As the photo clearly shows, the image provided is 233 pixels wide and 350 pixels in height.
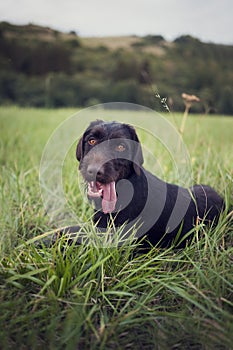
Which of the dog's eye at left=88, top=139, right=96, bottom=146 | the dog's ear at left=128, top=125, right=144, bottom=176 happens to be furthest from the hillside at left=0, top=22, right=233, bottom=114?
the dog's eye at left=88, top=139, right=96, bottom=146

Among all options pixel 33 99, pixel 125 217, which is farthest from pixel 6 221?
pixel 33 99

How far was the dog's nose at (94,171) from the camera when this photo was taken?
2473 mm

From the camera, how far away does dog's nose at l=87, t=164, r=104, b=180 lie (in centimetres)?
247

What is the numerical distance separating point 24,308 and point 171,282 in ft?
2.86

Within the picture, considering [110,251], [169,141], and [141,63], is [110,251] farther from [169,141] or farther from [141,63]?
[141,63]

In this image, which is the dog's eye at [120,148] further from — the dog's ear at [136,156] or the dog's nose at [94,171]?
the dog's nose at [94,171]

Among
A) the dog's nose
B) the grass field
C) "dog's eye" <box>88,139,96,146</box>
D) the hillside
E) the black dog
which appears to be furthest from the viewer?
the hillside

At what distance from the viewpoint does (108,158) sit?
257cm

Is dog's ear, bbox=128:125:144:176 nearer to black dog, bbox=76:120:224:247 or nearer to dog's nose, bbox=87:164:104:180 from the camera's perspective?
black dog, bbox=76:120:224:247

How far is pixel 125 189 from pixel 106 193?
0.18 metres

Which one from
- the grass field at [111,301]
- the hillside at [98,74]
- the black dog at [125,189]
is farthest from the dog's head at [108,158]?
the hillside at [98,74]

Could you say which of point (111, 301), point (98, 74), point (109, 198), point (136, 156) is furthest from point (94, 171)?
point (98, 74)

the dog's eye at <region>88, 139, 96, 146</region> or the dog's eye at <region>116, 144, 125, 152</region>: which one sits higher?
the dog's eye at <region>88, 139, 96, 146</region>

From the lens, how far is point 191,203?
3.04 m
